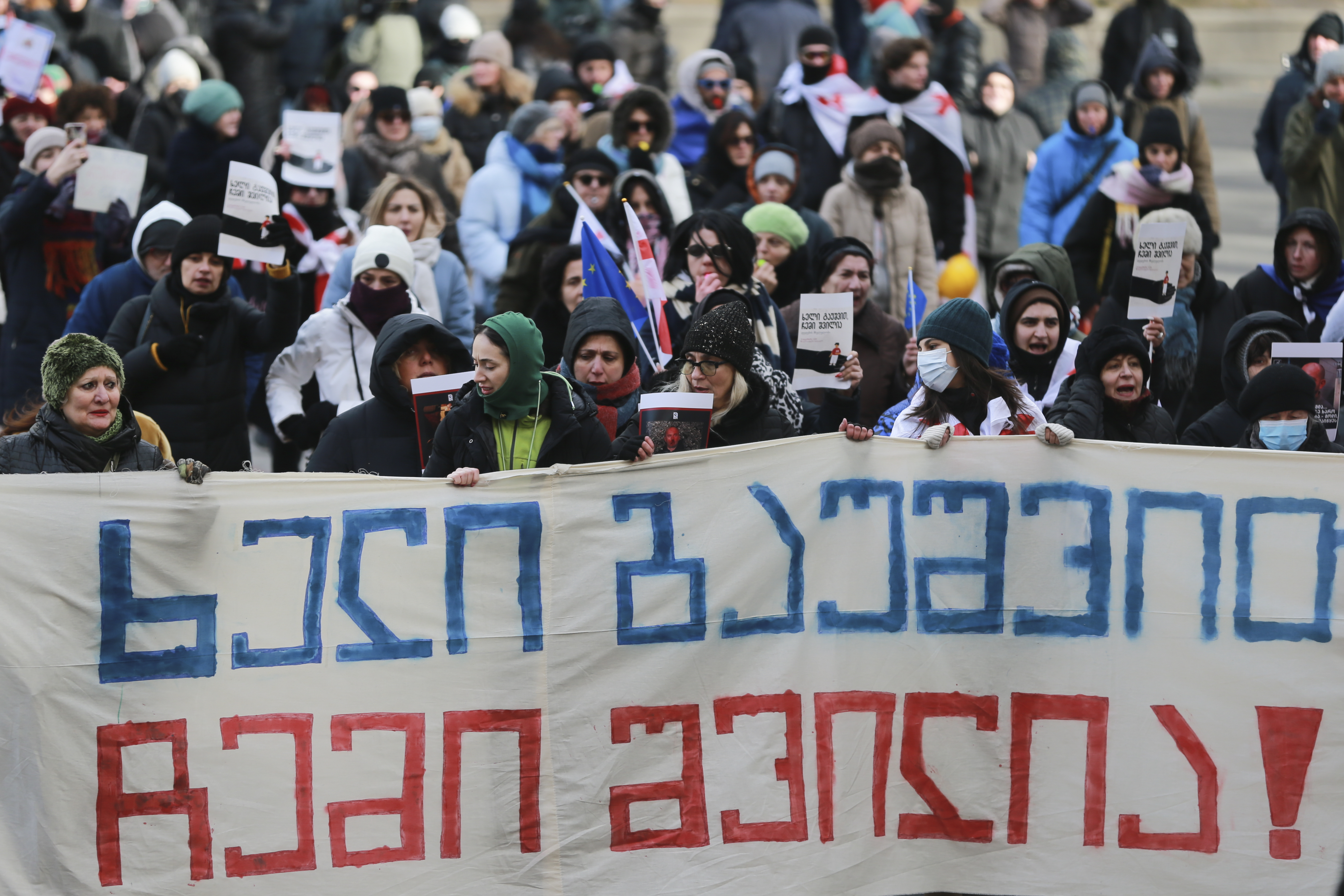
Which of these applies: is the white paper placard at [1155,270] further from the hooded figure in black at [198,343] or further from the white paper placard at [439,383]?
the hooded figure in black at [198,343]

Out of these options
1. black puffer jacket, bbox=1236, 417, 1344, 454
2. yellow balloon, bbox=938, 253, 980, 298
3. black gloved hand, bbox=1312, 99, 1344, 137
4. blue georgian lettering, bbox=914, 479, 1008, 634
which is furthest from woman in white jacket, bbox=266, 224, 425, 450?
black gloved hand, bbox=1312, 99, 1344, 137

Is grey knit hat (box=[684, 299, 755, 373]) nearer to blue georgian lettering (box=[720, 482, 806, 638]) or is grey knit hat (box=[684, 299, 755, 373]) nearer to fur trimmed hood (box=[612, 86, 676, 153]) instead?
blue georgian lettering (box=[720, 482, 806, 638])

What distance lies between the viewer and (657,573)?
5.21 meters

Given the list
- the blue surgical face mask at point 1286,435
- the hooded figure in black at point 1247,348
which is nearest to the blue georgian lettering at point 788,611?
the blue surgical face mask at point 1286,435

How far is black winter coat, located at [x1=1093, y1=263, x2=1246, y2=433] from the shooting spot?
751cm

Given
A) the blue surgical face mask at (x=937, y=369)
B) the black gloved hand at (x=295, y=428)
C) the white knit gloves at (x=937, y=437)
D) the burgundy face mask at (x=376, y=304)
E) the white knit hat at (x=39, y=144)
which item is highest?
the white knit hat at (x=39, y=144)

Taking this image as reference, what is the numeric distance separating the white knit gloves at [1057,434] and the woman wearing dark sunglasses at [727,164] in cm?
468

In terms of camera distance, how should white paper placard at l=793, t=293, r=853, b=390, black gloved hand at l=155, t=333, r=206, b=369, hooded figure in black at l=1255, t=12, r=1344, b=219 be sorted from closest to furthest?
white paper placard at l=793, t=293, r=853, b=390
black gloved hand at l=155, t=333, r=206, b=369
hooded figure in black at l=1255, t=12, r=1344, b=219

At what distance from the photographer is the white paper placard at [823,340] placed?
609 centimetres

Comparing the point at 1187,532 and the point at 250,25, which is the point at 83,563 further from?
the point at 250,25

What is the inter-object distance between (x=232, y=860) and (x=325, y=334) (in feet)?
7.85

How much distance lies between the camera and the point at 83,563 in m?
5.08

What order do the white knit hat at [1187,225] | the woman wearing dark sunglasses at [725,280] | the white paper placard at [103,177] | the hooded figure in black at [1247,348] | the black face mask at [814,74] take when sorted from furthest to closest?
the black face mask at [814,74], the white paper placard at [103,177], the white knit hat at [1187,225], the woman wearing dark sunglasses at [725,280], the hooded figure in black at [1247,348]

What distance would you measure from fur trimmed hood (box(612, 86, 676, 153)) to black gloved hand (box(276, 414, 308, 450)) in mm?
3341
